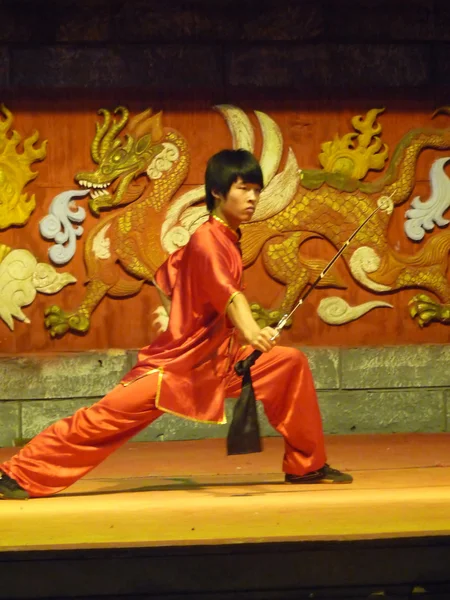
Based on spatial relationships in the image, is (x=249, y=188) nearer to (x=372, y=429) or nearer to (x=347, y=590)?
(x=347, y=590)

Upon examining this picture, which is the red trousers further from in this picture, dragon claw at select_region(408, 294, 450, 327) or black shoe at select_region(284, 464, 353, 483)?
dragon claw at select_region(408, 294, 450, 327)

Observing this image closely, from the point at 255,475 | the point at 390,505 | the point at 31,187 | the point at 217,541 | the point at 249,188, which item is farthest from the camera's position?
Answer: the point at 31,187

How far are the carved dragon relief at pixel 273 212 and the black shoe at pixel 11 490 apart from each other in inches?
93.9

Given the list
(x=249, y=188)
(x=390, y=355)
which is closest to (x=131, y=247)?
(x=390, y=355)

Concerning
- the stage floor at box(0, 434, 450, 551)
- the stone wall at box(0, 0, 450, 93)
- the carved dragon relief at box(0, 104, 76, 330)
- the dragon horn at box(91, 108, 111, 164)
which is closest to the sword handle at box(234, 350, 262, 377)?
the stage floor at box(0, 434, 450, 551)

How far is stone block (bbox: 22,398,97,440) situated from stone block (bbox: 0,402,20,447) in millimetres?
39

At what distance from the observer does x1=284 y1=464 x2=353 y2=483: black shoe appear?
501 cm

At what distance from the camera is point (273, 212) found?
23.7ft

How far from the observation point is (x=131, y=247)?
281 inches

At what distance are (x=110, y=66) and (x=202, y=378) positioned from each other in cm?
284

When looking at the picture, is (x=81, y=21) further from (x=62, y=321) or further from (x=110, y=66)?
(x=62, y=321)

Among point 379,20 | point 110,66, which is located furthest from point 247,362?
point 379,20

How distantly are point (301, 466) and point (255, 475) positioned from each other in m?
0.71

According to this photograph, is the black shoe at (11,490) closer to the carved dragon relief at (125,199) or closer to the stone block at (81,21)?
the carved dragon relief at (125,199)
